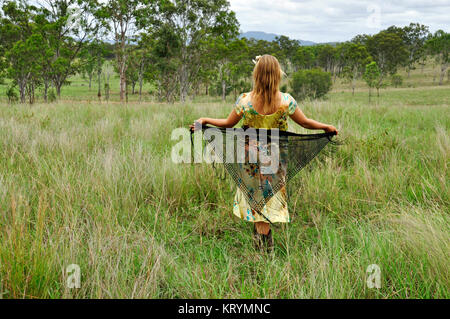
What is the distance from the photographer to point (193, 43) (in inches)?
1143

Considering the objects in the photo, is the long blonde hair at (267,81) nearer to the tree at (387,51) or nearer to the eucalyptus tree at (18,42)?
the eucalyptus tree at (18,42)

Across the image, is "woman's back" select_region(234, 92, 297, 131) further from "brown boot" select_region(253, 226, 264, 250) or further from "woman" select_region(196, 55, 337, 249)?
"brown boot" select_region(253, 226, 264, 250)

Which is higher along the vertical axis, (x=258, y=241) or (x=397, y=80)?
(x=397, y=80)

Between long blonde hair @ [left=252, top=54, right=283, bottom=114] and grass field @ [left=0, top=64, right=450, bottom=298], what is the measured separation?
1103 millimetres

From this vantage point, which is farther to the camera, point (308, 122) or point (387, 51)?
point (387, 51)

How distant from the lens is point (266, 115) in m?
2.39

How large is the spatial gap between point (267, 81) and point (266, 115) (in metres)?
0.29

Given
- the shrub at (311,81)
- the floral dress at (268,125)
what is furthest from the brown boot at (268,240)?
the shrub at (311,81)

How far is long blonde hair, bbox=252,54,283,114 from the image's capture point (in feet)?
7.34

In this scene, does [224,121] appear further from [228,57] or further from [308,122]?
[228,57]

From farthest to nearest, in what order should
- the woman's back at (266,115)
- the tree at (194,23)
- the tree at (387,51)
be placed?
the tree at (387,51) → the tree at (194,23) → the woman's back at (266,115)

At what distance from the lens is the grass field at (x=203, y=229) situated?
1.72 metres

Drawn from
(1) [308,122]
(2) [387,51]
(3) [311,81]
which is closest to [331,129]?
(1) [308,122]

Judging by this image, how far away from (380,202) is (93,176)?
3.10 metres
